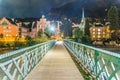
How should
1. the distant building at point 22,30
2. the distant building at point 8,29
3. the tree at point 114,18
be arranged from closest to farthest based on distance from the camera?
the tree at point 114,18
the distant building at point 8,29
the distant building at point 22,30

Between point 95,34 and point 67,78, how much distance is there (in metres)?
123

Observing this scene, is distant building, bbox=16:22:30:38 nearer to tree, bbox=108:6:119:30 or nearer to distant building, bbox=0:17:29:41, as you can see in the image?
distant building, bbox=0:17:29:41

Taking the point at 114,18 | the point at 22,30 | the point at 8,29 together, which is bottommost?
the point at 22,30

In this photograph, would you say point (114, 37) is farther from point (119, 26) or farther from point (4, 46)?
point (4, 46)

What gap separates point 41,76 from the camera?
10977 mm

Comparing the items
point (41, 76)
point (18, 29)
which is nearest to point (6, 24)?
point (18, 29)

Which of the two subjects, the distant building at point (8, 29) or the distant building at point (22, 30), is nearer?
the distant building at point (8, 29)

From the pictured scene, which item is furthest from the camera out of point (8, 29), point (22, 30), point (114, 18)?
point (22, 30)

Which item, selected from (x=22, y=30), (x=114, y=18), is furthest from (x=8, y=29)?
(x=114, y=18)

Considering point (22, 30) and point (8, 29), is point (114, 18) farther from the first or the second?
point (22, 30)

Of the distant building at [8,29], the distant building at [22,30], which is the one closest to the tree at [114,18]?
the distant building at [8,29]

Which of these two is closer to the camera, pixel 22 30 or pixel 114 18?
pixel 114 18

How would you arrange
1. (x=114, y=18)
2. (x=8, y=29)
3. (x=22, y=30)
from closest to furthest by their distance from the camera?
(x=114, y=18) < (x=8, y=29) < (x=22, y=30)

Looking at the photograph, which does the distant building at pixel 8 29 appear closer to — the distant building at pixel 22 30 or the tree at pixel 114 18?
the distant building at pixel 22 30
